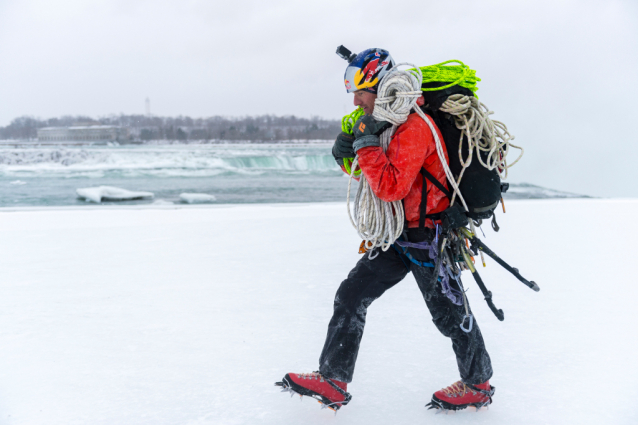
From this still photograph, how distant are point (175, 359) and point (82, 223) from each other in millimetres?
4340

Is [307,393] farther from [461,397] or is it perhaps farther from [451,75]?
[451,75]

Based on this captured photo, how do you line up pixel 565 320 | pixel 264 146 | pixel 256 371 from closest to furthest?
pixel 256 371 → pixel 565 320 → pixel 264 146

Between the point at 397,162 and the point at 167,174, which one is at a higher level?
the point at 397,162

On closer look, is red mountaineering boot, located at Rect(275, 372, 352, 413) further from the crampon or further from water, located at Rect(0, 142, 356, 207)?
water, located at Rect(0, 142, 356, 207)

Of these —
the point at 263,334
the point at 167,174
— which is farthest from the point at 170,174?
the point at 263,334

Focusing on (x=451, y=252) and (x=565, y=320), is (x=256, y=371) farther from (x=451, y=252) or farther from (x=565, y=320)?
(x=565, y=320)

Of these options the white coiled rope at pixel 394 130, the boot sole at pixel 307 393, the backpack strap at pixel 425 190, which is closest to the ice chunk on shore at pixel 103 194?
the boot sole at pixel 307 393

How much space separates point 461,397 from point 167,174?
3465cm

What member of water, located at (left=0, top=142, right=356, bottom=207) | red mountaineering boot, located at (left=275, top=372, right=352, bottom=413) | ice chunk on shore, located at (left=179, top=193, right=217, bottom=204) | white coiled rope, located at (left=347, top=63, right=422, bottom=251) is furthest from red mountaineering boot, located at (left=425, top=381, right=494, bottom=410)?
water, located at (left=0, top=142, right=356, bottom=207)

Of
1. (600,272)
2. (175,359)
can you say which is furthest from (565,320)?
(175,359)

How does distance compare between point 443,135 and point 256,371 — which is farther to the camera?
point 256,371

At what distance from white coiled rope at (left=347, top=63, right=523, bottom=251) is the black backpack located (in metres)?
0.02

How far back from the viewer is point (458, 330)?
1.75 metres

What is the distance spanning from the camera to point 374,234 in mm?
1732
